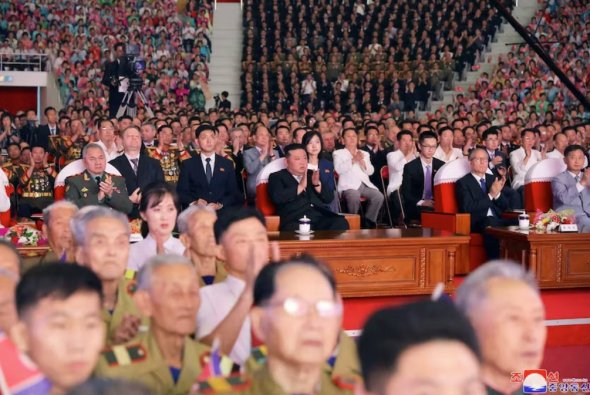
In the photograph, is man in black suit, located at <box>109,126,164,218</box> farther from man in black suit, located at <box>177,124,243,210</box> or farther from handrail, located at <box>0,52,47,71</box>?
handrail, located at <box>0,52,47,71</box>

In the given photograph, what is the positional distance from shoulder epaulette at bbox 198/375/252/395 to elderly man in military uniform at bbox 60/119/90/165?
7605 millimetres

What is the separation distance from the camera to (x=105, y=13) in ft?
58.7

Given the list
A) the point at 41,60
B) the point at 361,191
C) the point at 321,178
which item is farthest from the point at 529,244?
the point at 41,60

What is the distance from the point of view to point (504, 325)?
2.26 m

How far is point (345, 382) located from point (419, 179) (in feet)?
20.2

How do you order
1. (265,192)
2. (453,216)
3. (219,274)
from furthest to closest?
(265,192), (453,216), (219,274)

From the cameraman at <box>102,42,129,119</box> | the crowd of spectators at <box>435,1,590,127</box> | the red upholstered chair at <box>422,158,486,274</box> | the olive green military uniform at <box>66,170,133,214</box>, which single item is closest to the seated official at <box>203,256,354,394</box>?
the olive green military uniform at <box>66,170,133,214</box>

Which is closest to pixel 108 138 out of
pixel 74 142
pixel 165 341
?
pixel 74 142

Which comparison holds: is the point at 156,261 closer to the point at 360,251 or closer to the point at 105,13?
the point at 360,251

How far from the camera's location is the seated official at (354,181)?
28.5ft

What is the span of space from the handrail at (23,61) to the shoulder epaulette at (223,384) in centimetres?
1507

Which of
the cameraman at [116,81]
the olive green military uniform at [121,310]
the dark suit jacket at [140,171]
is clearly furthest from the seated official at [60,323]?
the cameraman at [116,81]

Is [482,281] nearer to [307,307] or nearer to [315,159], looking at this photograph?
[307,307]

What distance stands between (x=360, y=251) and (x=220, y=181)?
2.05m
